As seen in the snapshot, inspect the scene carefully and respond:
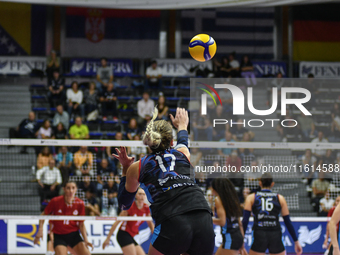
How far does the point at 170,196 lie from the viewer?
432 cm

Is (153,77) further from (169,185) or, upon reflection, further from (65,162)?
(169,185)

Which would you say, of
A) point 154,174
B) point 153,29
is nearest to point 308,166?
point 154,174

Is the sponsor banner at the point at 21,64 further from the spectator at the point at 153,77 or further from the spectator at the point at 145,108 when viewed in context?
the spectator at the point at 145,108

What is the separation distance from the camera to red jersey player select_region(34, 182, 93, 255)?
818 centimetres

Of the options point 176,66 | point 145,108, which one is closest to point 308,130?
point 145,108

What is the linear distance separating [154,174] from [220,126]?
6.04m

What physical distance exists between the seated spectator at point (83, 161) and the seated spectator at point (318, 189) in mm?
5480

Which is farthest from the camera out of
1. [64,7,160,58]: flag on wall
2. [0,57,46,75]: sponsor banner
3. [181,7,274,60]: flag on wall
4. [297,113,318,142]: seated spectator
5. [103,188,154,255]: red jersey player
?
[181,7,274,60]: flag on wall

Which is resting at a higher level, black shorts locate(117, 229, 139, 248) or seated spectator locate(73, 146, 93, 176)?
seated spectator locate(73, 146, 93, 176)

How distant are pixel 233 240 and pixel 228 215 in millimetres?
441

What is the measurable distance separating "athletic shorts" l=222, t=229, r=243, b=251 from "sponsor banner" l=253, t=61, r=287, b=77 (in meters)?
13.7

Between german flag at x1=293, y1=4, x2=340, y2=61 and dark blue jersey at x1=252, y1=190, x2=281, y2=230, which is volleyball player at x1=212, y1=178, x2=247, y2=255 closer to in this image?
dark blue jersey at x1=252, y1=190, x2=281, y2=230

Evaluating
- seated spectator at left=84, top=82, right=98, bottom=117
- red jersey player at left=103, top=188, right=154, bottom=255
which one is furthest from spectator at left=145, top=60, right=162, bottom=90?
red jersey player at left=103, top=188, right=154, bottom=255

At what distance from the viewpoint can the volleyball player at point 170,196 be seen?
4188 millimetres
